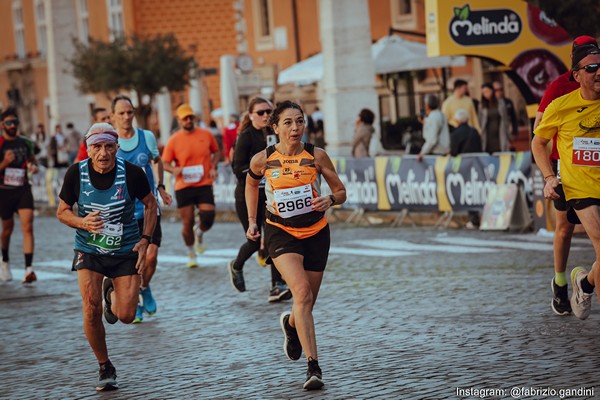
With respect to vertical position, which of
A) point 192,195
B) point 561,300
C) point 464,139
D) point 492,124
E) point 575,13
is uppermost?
point 575,13

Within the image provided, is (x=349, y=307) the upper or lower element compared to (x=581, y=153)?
lower

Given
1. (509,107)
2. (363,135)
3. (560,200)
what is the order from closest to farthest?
(560,200) < (509,107) < (363,135)

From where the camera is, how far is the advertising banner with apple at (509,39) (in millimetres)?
20062

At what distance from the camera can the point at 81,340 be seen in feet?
39.4

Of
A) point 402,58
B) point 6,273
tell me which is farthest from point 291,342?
point 402,58

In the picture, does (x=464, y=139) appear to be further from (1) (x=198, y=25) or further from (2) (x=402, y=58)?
(1) (x=198, y=25)

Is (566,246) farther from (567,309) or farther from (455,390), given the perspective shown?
(455,390)

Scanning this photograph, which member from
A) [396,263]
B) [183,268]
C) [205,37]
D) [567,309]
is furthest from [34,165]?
[205,37]

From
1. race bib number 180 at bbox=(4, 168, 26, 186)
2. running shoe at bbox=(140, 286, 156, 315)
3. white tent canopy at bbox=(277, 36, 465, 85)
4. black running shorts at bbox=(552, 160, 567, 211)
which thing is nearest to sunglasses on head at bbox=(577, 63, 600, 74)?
black running shorts at bbox=(552, 160, 567, 211)

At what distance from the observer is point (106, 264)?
9750 mm

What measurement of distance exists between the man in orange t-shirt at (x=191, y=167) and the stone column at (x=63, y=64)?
24.1 m

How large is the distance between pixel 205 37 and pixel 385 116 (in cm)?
1579

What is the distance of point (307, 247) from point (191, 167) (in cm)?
779

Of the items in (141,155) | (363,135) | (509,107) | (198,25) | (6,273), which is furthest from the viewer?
(198,25)
